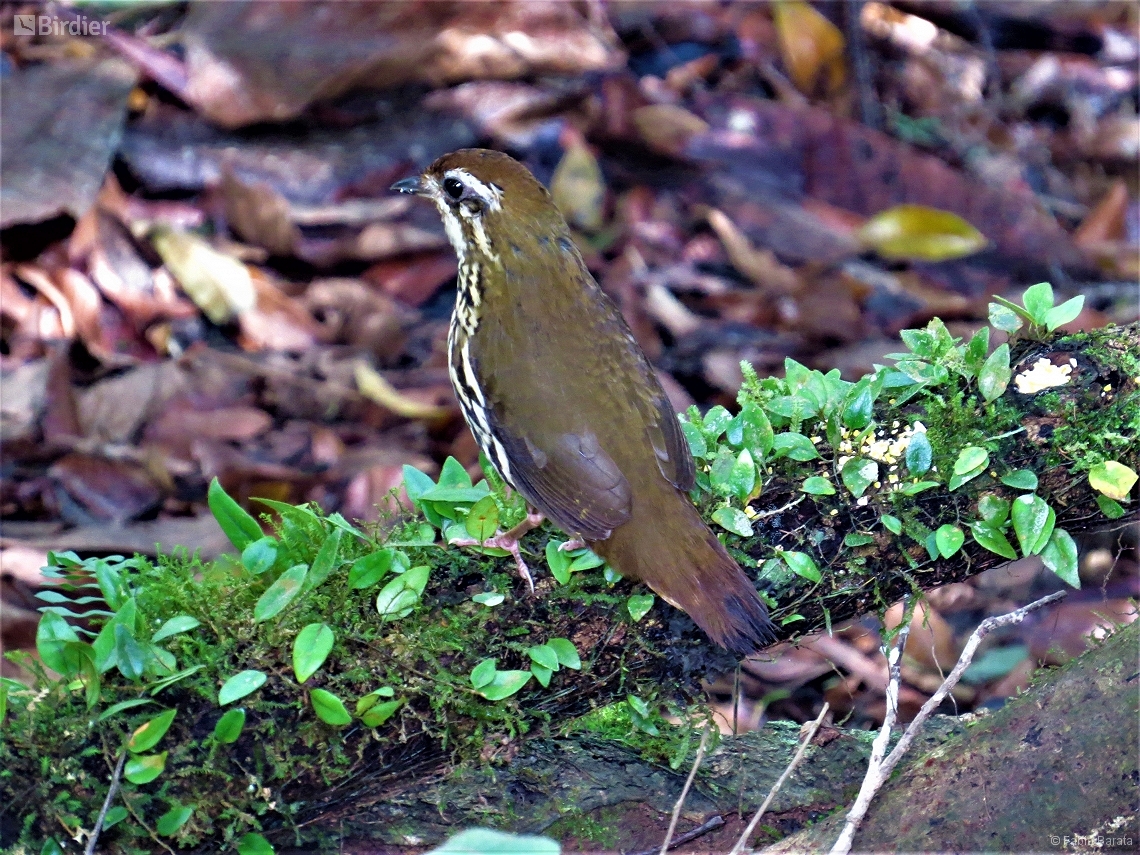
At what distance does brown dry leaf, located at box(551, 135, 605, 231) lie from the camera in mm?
6414

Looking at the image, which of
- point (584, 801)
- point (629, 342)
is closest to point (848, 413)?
point (629, 342)

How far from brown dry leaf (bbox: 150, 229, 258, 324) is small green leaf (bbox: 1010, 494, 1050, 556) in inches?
154

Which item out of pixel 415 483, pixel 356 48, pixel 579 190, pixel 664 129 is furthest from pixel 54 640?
pixel 664 129

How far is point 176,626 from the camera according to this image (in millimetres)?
2562

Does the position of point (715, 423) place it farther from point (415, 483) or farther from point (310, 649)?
point (310, 649)

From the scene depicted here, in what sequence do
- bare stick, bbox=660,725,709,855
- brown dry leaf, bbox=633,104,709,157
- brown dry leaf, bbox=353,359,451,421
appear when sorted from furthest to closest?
brown dry leaf, bbox=633,104,709,157 < brown dry leaf, bbox=353,359,451,421 < bare stick, bbox=660,725,709,855

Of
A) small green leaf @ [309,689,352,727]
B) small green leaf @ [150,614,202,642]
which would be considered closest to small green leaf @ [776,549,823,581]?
small green leaf @ [309,689,352,727]

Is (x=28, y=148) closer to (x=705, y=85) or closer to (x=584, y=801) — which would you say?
(x=705, y=85)

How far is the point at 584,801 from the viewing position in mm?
2961

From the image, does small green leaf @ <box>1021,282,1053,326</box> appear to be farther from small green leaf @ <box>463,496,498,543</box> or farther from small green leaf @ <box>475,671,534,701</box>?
small green leaf @ <box>475,671,534,701</box>

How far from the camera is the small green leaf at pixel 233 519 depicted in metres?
2.75

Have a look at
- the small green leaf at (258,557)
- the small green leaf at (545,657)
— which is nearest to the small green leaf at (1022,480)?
the small green leaf at (545,657)

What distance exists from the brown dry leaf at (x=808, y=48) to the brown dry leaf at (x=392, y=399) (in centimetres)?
352

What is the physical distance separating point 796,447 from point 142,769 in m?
1.57
